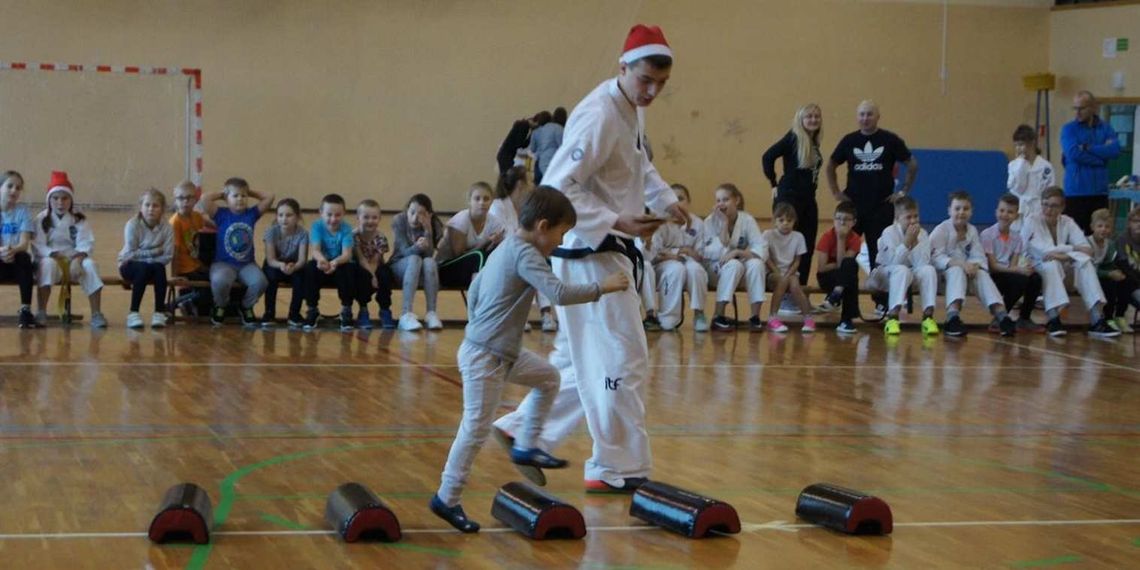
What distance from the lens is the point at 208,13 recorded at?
844 inches

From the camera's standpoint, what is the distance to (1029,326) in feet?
41.2

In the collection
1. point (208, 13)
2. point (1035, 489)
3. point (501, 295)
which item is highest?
point (208, 13)

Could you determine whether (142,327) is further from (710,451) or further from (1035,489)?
(1035,489)

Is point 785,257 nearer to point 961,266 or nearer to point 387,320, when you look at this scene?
point 961,266

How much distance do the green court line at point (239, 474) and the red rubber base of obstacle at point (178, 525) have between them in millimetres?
51

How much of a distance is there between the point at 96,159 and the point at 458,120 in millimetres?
6338

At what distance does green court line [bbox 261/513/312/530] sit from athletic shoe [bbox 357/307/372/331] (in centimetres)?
636

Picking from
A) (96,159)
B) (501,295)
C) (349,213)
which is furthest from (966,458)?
(349,213)

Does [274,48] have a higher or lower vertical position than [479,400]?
higher

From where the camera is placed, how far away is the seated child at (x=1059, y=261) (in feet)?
40.5

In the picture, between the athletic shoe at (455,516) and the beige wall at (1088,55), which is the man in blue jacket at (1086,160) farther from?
the athletic shoe at (455,516)

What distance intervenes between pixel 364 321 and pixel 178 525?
22.6ft

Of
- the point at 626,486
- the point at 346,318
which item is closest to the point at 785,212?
the point at 346,318

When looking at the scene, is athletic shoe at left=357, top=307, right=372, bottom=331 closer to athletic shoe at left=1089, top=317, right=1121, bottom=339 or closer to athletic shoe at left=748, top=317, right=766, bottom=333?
athletic shoe at left=748, top=317, right=766, bottom=333
